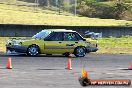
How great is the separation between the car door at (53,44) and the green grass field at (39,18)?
18891mm

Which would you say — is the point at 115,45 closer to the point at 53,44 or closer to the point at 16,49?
the point at 53,44

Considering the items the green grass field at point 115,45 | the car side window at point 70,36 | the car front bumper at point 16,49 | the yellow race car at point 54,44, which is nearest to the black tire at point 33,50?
the yellow race car at point 54,44

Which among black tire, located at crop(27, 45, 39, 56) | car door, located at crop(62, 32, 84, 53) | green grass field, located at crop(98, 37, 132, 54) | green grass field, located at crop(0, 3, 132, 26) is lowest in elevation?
green grass field, located at crop(98, 37, 132, 54)

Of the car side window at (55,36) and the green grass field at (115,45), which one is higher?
the car side window at (55,36)

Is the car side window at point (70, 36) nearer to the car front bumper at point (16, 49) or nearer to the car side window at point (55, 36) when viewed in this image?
the car side window at point (55, 36)

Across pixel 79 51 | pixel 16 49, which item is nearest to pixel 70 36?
pixel 79 51

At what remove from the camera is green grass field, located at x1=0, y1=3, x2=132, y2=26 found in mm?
47750

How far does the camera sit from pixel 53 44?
27.1 m

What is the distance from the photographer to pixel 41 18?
49.9 metres

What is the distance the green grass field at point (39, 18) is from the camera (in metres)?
47.8

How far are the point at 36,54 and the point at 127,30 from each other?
578 inches

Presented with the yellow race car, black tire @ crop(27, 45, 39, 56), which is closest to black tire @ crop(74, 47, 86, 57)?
the yellow race car

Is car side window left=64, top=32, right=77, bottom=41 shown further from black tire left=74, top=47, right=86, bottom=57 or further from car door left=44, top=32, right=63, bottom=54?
black tire left=74, top=47, right=86, bottom=57

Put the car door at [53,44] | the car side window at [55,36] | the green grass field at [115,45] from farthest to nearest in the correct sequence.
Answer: the green grass field at [115,45], the car side window at [55,36], the car door at [53,44]
